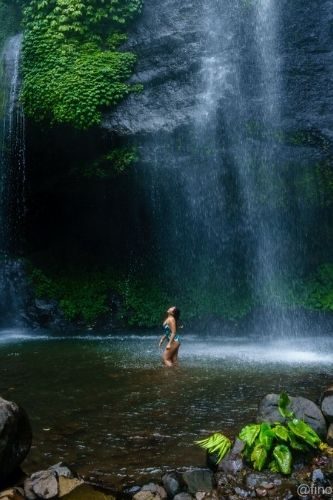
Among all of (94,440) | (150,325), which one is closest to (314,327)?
(150,325)

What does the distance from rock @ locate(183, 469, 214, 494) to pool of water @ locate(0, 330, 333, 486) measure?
38 centimetres

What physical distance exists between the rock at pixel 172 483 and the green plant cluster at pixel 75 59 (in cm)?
1150

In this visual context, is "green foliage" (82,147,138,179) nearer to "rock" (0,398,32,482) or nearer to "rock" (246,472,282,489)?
"rock" (0,398,32,482)

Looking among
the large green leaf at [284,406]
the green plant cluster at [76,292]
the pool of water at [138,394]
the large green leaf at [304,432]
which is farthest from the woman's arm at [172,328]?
the green plant cluster at [76,292]

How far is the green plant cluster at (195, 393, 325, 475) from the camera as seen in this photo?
4.39 metres

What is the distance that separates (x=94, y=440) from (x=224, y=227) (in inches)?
412

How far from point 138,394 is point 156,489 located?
305 centimetres

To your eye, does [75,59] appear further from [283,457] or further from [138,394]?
[283,457]

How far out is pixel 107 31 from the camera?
1545 centimetres

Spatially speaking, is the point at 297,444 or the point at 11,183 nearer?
the point at 297,444

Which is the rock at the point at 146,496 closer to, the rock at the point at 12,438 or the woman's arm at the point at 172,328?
the rock at the point at 12,438

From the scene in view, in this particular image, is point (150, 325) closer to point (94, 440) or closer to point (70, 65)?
point (70, 65)

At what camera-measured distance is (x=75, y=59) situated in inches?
582

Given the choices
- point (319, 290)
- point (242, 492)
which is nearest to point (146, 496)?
point (242, 492)
